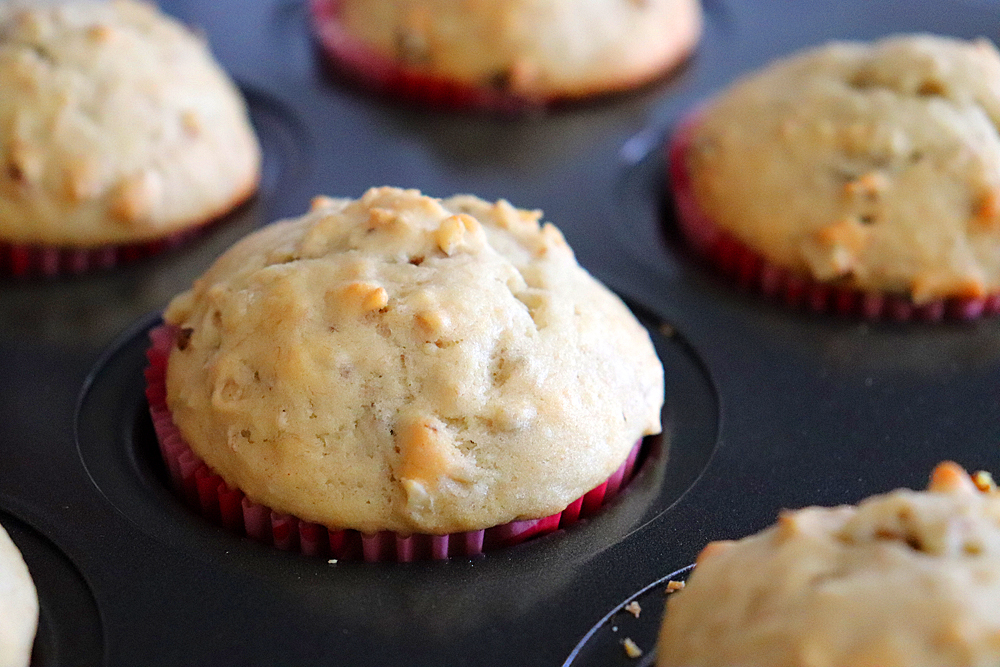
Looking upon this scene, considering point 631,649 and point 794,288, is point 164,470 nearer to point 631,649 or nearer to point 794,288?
point 631,649

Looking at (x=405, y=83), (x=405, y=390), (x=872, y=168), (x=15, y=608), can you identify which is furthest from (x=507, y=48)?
(x=15, y=608)

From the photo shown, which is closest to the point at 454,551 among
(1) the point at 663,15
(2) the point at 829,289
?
(2) the point at 829,289

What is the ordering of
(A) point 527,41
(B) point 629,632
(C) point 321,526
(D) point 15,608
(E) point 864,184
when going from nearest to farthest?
1. (D) point 15,608
2. (B) point 629,632
3. (C) point 321,526
4. (E) point 864,184
5. (A) point 527,41

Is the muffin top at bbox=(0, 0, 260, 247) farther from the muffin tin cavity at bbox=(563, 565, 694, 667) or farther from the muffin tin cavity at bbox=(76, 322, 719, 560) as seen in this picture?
the muffin tin cavity at bbox=(563, 565, 694, 667)

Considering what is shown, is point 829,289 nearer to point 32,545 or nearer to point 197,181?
point 197,181

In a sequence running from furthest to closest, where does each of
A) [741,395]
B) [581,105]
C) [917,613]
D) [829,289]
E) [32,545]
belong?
[581,105] → [829,289] → [741,395] → [32,545] → [917,613]

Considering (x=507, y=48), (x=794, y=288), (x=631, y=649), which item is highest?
(x=507, y=48)

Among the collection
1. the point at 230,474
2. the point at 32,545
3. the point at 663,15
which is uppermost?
the point at 663,15
